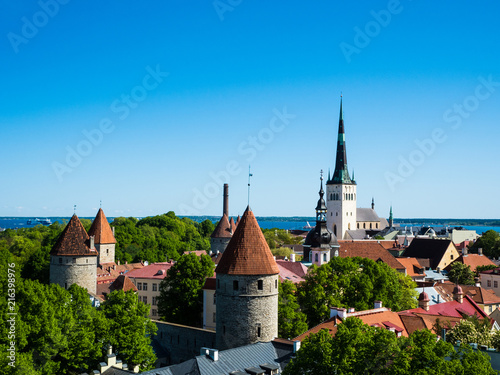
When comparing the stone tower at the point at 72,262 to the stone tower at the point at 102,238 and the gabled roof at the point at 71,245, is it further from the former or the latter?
the stone tower at the point at 102,238

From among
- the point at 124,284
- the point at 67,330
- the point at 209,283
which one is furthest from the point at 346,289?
the point at 67,330

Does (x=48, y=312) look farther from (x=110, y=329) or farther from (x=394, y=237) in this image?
(x=394, y=237)

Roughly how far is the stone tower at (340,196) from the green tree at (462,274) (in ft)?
148

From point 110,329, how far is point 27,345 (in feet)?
14.0

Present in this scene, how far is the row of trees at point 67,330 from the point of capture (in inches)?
A: 1032

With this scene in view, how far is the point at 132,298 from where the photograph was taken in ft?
105

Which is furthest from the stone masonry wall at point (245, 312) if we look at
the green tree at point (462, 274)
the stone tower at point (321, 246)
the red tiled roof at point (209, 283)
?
the green tree at point (462, 274)

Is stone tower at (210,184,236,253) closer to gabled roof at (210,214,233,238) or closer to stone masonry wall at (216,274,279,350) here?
gabled roof at (210,214,233,238)

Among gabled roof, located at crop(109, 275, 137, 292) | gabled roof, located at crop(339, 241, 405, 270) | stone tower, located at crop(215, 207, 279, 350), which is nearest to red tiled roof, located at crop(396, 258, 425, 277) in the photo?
gabled roof, located at crop(339, 241, 405, 270)

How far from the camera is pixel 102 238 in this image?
2511 inches

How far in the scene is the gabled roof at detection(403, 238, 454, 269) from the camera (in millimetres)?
79125

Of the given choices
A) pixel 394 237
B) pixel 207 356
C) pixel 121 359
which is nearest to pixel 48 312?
pixel 121 359

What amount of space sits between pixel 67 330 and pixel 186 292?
13.9 meters

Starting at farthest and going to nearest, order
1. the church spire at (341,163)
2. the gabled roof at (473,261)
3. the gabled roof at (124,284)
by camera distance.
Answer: the church spire at (341,163)
the gabled roof at (473,261)
the gabled roof at (124,284)
